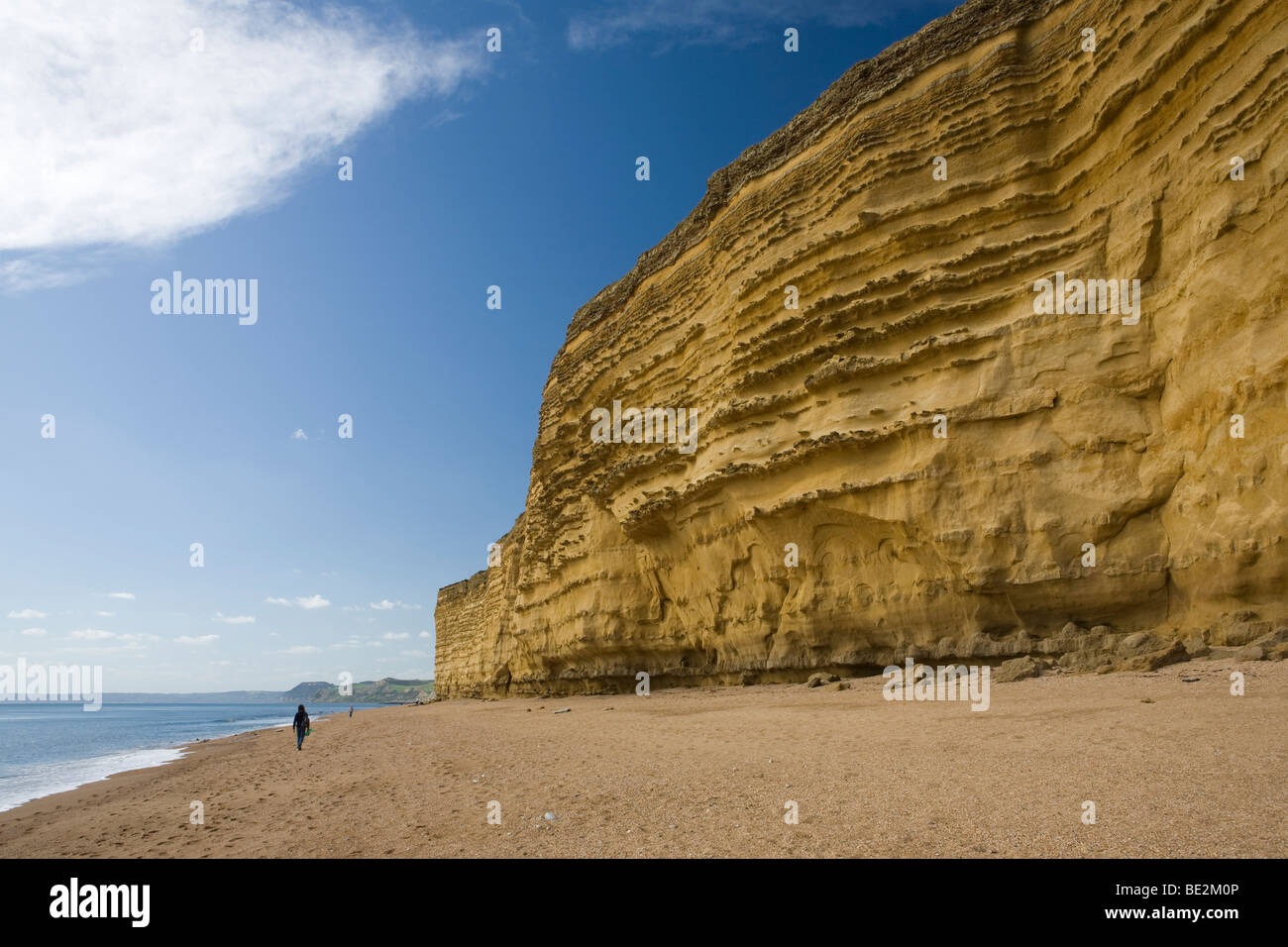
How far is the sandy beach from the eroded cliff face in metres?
2.82

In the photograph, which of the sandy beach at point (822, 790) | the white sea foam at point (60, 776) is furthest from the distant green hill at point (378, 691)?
the sandy beach at point (822, 790)

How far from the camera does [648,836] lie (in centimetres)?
498

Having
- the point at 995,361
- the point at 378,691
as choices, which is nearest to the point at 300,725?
the point at 995,361

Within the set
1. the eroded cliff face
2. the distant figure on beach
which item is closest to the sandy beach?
the eroded cliff face

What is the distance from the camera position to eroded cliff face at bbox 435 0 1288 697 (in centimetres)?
1066

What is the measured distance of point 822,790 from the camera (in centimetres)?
570

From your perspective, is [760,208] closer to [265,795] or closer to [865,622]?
[865,622]

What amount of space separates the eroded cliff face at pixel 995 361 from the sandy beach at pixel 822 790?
9.26 feet

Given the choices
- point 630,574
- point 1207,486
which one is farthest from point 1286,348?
point 630,574

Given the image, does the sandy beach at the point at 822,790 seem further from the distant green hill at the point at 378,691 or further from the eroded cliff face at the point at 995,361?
the distant green hill at the point at 378,691

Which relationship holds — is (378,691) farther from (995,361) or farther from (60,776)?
(995,361)

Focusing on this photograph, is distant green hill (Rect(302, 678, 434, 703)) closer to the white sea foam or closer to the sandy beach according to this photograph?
the white sea foam

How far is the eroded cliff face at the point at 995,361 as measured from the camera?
35.0 ft

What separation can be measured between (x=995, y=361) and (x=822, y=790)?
10135mm
